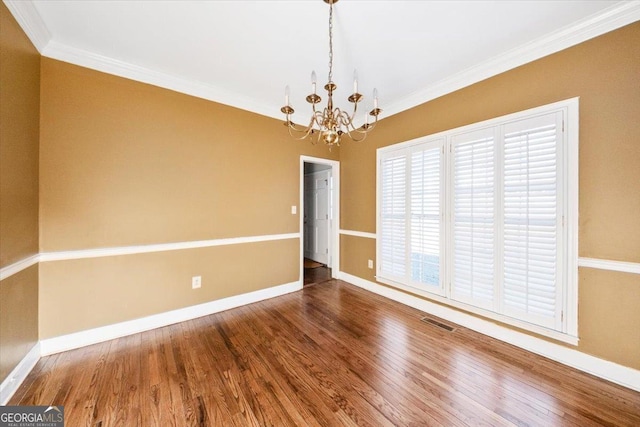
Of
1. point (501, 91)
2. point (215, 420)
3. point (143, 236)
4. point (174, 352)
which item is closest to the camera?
point (215, 420)

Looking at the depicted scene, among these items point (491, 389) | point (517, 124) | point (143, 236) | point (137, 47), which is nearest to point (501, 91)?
point (517, 124)

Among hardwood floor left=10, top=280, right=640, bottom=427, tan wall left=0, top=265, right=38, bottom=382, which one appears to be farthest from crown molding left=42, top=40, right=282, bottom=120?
hardwood floor left=10, top=280, right=640, bottom=427

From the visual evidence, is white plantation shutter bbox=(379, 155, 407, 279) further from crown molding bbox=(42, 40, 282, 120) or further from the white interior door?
crown molding bbox=(42, 40, 282, 120)

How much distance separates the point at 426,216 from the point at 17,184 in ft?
12.1

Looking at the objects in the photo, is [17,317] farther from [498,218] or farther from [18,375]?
[498,218]

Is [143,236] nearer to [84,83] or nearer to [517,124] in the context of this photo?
[84,83]

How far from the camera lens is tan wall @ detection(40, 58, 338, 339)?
204cm

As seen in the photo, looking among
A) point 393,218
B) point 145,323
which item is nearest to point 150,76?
point 145,323

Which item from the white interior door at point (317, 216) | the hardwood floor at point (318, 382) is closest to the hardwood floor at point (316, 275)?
the white interior door at point (317, 216)

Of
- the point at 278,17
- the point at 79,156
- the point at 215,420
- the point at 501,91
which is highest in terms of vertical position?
the point at 278,17

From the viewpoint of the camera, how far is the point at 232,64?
2.33m

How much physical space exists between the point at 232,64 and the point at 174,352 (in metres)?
2.78

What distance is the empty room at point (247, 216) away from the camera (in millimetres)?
1599

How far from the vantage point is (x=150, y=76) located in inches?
95.4
